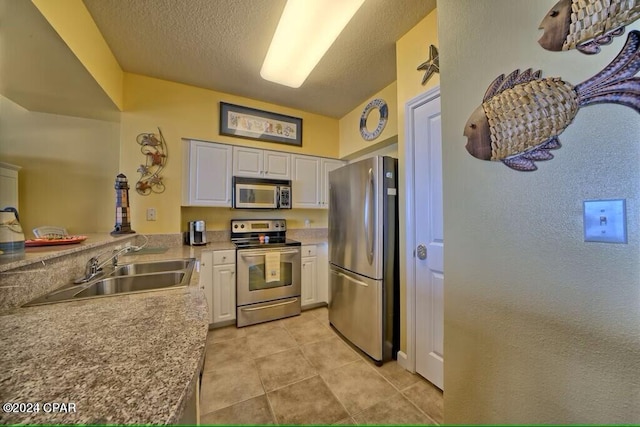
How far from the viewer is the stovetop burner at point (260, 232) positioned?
108 inches

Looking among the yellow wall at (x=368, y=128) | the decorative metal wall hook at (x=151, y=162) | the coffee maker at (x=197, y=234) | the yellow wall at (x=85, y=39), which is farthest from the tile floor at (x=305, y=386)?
the yellow wall at (x=85, y=39)

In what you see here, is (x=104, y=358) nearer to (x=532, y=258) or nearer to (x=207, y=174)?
(x=532, y=258)

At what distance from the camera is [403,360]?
1.75 m

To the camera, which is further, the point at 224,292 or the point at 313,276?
the point at 313,276

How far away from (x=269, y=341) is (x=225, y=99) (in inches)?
103

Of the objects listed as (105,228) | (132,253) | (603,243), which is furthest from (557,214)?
(105,228)

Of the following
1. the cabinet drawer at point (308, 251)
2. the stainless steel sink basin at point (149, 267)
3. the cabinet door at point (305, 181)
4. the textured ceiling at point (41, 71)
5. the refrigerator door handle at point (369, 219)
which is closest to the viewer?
the textured ceiling at point (41, 71)

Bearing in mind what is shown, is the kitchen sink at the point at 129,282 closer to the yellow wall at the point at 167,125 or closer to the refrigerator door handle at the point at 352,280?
the yellow wall at the point at 167,125

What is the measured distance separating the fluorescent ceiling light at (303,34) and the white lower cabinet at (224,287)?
5.70 feet

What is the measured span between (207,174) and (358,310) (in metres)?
2.10

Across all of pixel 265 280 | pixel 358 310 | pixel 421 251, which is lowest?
pixel 358 310

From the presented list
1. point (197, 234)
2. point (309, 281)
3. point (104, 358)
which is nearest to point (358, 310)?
point (309, 281)

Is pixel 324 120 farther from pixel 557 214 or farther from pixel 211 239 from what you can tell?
pixel 557 214

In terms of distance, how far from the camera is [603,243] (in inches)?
24.6
